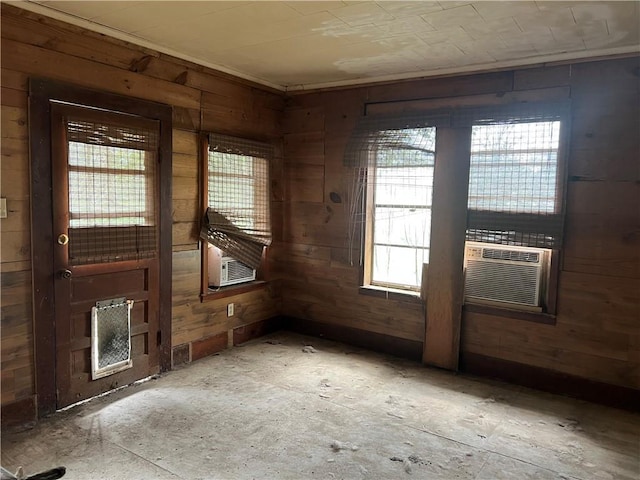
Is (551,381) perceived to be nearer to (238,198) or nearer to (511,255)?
(511,255)

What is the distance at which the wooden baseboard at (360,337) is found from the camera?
4.21 metres

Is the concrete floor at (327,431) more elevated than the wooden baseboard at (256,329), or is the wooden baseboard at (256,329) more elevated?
the wooden baseboard at (256,329)

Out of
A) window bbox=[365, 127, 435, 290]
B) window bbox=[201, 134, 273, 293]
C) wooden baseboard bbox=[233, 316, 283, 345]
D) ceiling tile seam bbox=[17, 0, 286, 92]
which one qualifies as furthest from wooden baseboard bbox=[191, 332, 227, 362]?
ceiling tile seam bbox=[17, 0, 286, 92]

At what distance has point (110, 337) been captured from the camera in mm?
3291

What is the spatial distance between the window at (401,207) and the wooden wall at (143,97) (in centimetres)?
105

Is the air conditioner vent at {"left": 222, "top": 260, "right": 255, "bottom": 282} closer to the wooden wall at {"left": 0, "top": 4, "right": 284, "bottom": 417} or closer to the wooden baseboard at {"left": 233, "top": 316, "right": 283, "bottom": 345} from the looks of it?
the wooden wall at {"left": 0, "top": 4, "right": 284, "bottom": 417}

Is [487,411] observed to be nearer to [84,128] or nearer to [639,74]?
[639,74]

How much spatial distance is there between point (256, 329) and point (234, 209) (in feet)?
4.09

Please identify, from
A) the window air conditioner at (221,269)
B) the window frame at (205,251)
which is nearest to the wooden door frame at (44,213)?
the window frame at (205,251)

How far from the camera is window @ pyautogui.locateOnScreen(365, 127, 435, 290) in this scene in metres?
4.01

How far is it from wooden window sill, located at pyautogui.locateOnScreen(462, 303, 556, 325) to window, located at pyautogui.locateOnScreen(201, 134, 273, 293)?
1.98 metres

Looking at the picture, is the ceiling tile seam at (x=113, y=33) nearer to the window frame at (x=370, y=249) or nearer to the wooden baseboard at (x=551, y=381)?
the window frame at (x=370, y=249)

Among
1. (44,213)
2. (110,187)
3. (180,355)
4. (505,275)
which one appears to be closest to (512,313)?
(505,275)

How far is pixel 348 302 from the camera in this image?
454 cm
